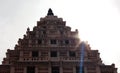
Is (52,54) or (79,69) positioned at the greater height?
(52,54)

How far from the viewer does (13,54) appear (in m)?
52.4

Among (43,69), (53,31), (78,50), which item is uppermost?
(53,31)

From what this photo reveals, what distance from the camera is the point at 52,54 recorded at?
2030 inches

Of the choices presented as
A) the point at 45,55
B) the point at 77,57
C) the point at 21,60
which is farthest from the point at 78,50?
the point at 21,60

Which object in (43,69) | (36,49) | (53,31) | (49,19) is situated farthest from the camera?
(49,19)

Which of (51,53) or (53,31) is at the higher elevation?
(53,31)

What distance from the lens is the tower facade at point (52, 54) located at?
160ft

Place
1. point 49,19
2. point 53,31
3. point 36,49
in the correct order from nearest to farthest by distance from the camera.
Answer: point 36,49 < point 53,31 < point 49,19

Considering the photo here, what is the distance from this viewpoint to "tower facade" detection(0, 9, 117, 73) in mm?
48875

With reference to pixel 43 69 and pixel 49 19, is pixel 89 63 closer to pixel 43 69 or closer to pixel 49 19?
pixel 43 69

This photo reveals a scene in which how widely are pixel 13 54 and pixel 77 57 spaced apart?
10908 millimetres

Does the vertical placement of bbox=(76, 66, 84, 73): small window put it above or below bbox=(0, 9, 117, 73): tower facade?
below

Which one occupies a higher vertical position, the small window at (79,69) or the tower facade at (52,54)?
the tower facade at (52,54)

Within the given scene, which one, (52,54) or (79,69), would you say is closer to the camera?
(79,69)
